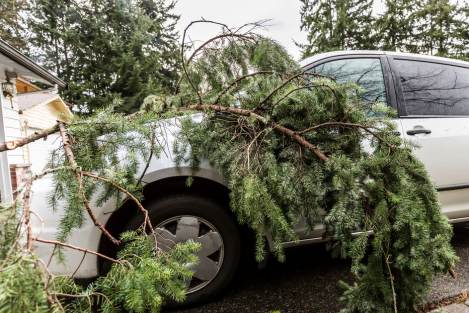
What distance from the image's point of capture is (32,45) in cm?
1717

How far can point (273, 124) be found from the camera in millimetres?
1773

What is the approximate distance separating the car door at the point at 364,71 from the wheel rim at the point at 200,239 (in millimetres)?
1476

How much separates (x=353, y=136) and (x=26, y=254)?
5.13ft

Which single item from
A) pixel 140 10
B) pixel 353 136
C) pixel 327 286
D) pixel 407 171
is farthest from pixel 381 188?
pixel 140 10

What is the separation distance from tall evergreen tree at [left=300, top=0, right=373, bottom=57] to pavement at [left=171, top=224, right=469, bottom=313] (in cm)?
1580

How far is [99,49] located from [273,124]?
17188mm

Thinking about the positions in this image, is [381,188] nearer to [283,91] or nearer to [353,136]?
[353,136]

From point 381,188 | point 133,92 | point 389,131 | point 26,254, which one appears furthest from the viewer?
point 133,92

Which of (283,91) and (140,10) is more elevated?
(140,10)

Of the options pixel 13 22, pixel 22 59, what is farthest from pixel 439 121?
pixel 13 22

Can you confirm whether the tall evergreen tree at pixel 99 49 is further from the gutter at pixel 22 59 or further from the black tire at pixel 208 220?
the black tire at pixel 208 220

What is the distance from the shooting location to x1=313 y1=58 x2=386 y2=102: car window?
2484 millimetres

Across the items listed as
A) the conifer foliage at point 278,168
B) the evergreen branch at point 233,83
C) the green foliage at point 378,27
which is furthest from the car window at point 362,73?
the green foliage at point 378,27

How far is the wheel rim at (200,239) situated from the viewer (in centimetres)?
196
